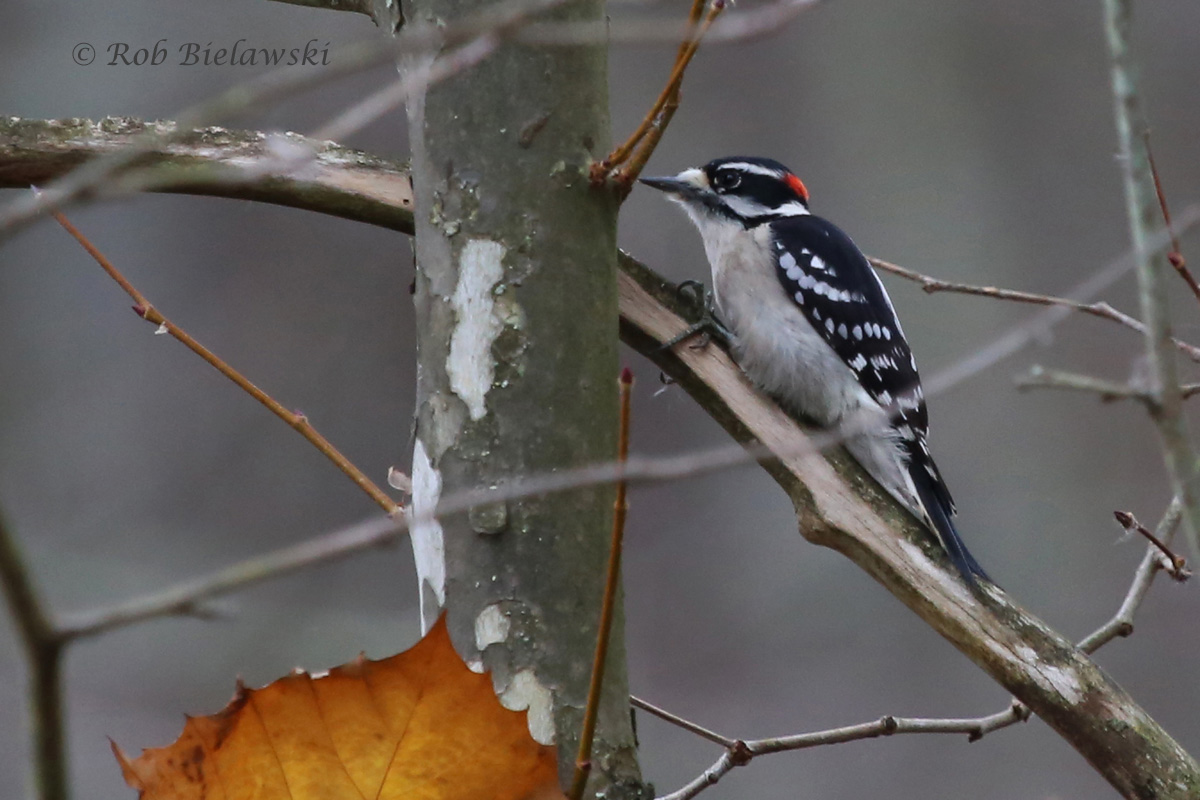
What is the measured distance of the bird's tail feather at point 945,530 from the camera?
5.98 feet

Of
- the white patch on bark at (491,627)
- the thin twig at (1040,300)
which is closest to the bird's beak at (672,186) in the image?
the thin twig at (1040,300)

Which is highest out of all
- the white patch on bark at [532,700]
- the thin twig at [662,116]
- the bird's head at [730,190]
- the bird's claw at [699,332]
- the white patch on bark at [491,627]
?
the bird's head at [730,190]

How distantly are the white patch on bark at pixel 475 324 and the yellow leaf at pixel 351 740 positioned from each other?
0.45 m

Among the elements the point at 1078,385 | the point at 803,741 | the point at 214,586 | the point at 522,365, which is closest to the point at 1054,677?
the point at 803,741

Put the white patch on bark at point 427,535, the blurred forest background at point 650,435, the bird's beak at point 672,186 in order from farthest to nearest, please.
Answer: the blurred forest background at point 650,435, the bird's beak at point 672,186, the white patch on bark at point 427,535

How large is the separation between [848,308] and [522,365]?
1960 mm

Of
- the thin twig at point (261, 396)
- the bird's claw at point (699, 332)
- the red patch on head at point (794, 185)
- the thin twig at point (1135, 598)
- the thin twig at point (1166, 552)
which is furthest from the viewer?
the red patch on head at point (794, 185)

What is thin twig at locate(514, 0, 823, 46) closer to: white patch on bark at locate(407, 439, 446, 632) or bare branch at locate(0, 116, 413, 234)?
white patch on bark at locate(407, 439, 446, 632)

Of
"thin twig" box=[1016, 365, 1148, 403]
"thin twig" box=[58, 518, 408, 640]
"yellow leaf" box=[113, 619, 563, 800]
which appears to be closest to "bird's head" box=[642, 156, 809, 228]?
"yellow leaf" box=[113, 619, 563, 800]

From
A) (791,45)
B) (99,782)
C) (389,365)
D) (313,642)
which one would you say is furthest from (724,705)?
(791,45)

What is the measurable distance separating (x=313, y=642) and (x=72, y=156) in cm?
413

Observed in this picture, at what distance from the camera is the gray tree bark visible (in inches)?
57.5

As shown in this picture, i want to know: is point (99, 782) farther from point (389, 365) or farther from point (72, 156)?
point (72, 156)

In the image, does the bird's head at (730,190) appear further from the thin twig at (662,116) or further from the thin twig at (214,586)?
the thin twig at (214,586)
